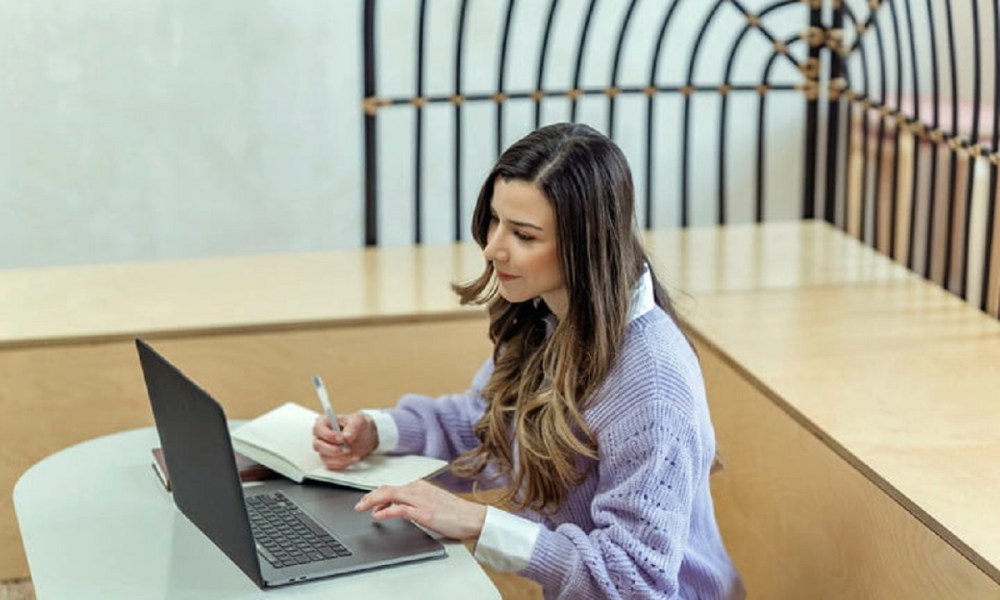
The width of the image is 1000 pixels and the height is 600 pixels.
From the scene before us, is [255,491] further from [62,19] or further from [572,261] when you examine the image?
[62,19]

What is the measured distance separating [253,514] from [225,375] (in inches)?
36.3

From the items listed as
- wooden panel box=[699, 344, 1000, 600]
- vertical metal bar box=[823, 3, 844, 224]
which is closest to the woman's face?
wooden panel box=[699, 344, 1000, 600]

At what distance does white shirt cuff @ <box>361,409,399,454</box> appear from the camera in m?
2.40

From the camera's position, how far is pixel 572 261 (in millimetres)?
2100

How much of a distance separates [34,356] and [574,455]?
1234 mm

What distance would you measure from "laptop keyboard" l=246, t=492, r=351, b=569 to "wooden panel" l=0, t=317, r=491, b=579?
0.85 m

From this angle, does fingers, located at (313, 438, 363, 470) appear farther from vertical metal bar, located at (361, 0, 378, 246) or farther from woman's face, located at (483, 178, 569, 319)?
vertical metal bar, located at (361, 0, 378, 246)

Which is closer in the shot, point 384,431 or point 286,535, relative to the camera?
point 286,535

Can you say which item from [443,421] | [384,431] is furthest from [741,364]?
[384,431]

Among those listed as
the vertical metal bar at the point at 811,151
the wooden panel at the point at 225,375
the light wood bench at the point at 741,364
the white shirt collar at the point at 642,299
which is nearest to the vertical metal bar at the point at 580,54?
the light wood bench at the point at 741,364

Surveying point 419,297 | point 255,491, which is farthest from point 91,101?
point 255,491

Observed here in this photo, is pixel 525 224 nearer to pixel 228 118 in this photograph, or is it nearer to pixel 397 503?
pixel 397 503

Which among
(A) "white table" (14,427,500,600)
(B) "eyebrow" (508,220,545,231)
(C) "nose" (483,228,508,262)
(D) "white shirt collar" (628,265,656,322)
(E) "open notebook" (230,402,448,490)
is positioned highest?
(B) "eyebrow" (508,220,545,231)

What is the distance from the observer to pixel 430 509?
2025mm
